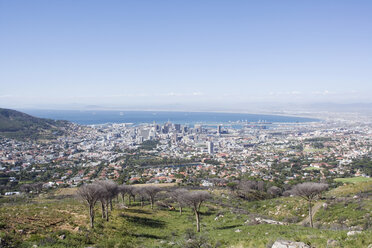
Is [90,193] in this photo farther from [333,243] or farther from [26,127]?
[26,127]

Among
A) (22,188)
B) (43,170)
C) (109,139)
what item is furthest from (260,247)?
(109,139)

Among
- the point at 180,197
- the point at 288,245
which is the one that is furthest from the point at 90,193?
the point at 288,245

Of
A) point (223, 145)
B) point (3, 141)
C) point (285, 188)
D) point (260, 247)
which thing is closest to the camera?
point (260, 247)

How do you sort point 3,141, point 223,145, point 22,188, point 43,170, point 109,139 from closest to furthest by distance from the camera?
point 22,188
point 43,170
point 3,141
point 223,145
point 109,139

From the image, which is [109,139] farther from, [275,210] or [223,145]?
[275,210]

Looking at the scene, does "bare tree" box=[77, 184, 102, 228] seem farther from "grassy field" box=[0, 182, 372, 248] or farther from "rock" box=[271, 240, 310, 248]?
"rock" box=[271, 240, 310, 248]

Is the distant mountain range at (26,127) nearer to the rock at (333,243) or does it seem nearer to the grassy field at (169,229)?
the grassy field at (169,229)

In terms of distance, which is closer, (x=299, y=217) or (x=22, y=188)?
(x=299, y=217)
